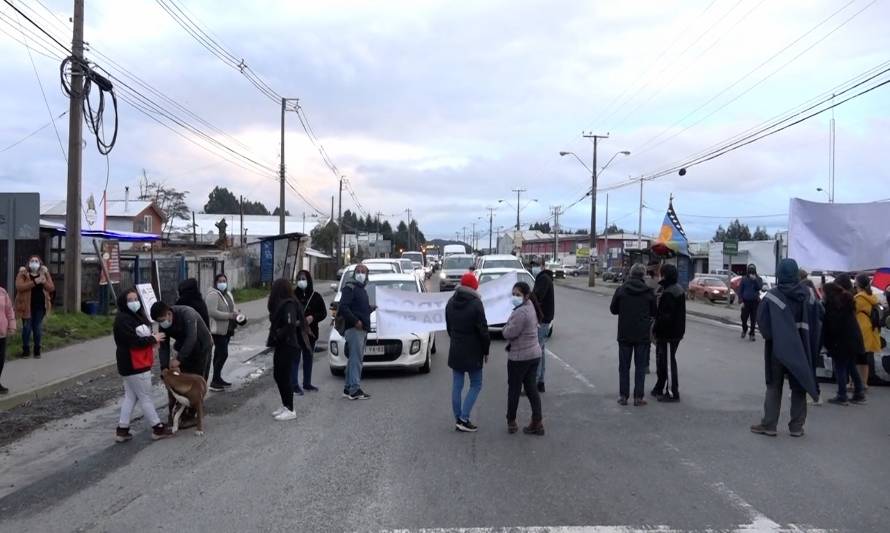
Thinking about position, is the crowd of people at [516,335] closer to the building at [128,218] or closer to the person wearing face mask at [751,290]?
the person wearing face mask at [751,290]

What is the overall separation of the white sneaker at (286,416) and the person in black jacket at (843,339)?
22.7 feet

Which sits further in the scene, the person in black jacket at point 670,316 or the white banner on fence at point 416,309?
the white banner on fence at point 416,309

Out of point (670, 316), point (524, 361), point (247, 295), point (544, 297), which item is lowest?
point (247, 295)

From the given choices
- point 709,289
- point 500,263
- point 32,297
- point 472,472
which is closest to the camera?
point 472,472

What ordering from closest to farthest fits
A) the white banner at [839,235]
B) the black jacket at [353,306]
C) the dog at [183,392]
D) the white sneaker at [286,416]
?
the dog at [183,392]
the white sneaker at [286,416]
the black jacket at [353,306]
the white banner at [839,235]

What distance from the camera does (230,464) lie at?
6.68 meters

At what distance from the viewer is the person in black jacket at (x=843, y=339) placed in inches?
370

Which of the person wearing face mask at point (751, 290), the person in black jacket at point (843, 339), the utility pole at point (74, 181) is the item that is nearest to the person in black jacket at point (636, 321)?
the person in black jacket at point (843, 339)

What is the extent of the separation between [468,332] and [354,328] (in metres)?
2.50

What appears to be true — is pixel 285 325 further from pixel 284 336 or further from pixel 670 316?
pixel 670 316

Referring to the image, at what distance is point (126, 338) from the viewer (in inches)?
293

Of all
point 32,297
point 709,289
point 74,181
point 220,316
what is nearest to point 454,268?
point 709,289

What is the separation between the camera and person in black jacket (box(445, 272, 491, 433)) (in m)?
7.57

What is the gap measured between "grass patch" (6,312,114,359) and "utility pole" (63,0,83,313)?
632 millimetres
